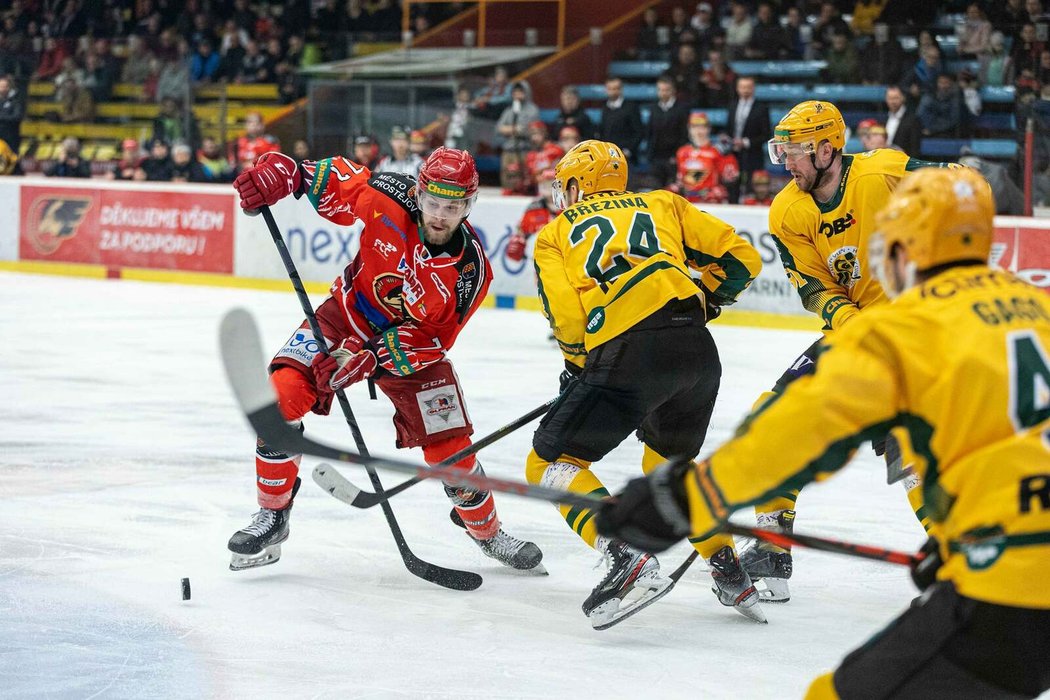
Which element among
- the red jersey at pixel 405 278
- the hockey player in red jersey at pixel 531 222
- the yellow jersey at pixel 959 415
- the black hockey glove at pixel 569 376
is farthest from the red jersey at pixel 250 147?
the yellow jersey at pixel 959 415

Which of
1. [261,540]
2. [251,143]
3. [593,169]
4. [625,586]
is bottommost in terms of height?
[261,540]

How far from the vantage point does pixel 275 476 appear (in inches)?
155

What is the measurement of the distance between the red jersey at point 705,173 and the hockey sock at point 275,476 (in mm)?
6532

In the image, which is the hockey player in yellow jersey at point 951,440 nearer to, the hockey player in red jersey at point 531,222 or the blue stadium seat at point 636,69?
the hockey player in red jersey at point 531,222

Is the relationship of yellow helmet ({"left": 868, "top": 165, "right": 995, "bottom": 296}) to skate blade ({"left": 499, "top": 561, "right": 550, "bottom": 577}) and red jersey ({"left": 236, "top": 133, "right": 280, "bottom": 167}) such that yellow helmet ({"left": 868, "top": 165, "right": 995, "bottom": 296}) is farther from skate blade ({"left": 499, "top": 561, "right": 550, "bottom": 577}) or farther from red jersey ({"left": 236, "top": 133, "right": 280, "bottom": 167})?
red jersey ({"left": 236, "top": 133, "right": 280, "bottom": 167})

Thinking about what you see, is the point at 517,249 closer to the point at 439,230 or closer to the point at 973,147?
the point at 973,147

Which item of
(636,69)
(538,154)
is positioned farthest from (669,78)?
(538,154)

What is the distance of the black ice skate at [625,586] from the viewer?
341 centimetres

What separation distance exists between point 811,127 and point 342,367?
4.92 ft

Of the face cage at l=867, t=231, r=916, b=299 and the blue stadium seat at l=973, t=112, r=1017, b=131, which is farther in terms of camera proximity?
the blue stadium seat at l=973, t=112, r=1017, b=131

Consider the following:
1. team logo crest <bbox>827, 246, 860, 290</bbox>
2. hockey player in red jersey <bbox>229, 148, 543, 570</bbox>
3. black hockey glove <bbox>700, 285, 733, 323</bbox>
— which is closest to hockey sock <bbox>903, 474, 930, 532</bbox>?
team logo crest <bbox>827, 246, 860, 290</bbox>

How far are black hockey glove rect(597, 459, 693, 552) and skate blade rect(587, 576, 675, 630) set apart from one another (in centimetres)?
144

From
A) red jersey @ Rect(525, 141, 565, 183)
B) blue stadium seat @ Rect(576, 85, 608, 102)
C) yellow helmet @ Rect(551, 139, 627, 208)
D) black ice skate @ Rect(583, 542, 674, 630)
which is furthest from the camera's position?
blue stadium seat @ Rect(576, 85, 608, 102)

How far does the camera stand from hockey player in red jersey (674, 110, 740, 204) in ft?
33.3
